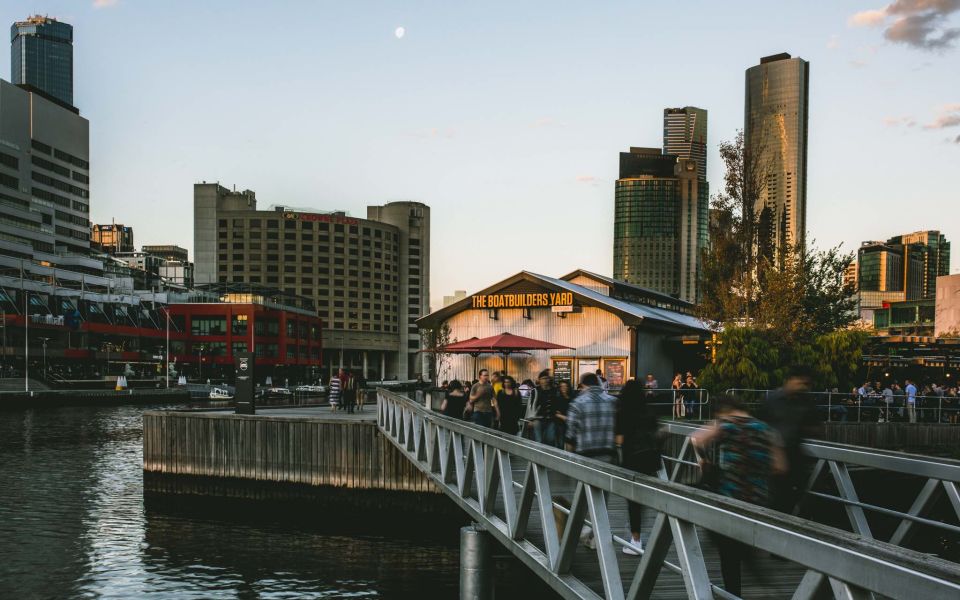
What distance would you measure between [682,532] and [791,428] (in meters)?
2.43

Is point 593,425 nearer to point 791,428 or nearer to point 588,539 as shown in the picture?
point 588,539

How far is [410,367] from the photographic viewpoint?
196 m

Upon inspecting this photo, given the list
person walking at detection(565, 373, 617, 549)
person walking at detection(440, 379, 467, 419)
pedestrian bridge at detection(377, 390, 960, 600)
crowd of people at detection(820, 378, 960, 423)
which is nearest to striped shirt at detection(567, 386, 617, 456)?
person walking at detection(565, 373, 617, 549)

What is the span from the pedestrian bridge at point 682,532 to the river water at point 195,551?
457 centimetres

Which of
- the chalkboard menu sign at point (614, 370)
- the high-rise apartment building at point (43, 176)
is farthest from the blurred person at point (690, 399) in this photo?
the high-rise apartment building at point (43, 176)

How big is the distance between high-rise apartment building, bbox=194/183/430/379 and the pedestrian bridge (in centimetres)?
16472

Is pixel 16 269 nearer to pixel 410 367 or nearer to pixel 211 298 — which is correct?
pixel 211 298

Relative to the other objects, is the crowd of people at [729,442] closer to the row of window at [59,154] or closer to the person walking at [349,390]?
the person walking at [349,390]

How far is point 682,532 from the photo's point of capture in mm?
4285

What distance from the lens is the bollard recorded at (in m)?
8.09

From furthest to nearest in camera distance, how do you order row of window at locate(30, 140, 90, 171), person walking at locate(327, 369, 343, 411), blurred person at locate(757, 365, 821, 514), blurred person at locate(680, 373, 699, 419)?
row of window at locate(30, 140, 90, 171)
person walking at locate(327, 369, 343, 411)
blurred person at locate(680, 373, 699, 419)
blurred person at locate(757, 365, 821, 514)

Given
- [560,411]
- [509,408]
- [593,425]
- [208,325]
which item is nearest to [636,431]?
[593,425]

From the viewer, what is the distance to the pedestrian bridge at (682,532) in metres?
3.04

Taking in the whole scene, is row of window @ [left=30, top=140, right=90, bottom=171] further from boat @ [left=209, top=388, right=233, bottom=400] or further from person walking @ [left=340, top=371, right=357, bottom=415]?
person walking @ [left=340, top=371, right=357, bottom=415]
